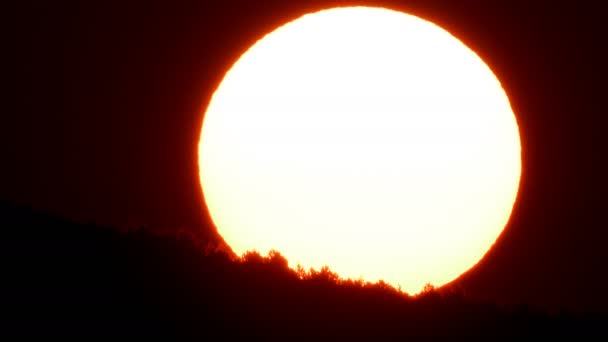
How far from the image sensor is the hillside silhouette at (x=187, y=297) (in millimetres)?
9148

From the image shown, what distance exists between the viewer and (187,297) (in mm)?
9797

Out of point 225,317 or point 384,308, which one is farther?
point 384,308

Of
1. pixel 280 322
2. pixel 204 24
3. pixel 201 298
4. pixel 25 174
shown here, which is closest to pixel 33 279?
pixel 201 298

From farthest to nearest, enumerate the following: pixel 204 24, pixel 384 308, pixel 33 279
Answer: pixel 204 24
pixel 384 308
pixel 33 279

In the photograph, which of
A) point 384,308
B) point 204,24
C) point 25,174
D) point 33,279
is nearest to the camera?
point 33,279

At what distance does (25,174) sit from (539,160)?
20066 millimetres

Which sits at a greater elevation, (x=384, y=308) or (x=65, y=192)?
(x=65, y=192)

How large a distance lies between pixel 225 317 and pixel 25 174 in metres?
35.1

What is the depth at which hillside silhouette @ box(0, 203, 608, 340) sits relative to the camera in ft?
30.0

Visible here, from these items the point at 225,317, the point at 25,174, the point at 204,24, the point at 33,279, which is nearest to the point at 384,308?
the point at 225,317

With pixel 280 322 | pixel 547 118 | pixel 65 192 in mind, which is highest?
pixel 547 118

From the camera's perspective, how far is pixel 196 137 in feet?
163

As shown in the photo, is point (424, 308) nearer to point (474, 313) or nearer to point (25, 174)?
point (474, 313)

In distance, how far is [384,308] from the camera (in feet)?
33.9
